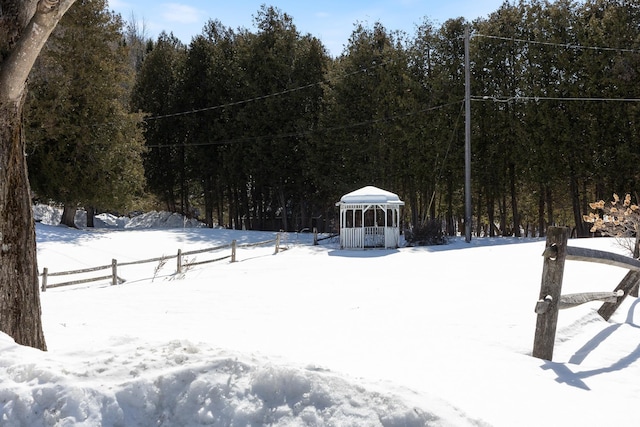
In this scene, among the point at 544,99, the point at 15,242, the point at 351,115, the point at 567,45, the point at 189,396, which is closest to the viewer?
the point at 189,396

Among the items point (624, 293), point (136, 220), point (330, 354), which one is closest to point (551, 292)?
point (330, 354)

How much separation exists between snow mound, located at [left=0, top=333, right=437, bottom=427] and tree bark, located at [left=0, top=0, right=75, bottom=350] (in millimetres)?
1573

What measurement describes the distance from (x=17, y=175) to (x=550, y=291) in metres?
5.40

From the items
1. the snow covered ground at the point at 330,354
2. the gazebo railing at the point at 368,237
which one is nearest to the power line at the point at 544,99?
the gazebo railing at the point at 368,237

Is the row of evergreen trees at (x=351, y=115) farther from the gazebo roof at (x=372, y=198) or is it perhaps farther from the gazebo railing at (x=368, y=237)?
the gazebo railing at (x=368, y=237)

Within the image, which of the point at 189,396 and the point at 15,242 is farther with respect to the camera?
the point at 15,242

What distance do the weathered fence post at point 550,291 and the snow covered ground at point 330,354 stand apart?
0.22m

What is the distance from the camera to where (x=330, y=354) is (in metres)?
6.14

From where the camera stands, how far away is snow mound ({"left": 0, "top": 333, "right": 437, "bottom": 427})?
324 cm

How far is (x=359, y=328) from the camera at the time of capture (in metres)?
7.89

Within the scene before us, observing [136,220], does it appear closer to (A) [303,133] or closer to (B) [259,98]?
(B) [259,98]

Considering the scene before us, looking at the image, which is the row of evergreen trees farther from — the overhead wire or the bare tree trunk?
the bare tree trunk

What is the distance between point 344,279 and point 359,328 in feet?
20.5

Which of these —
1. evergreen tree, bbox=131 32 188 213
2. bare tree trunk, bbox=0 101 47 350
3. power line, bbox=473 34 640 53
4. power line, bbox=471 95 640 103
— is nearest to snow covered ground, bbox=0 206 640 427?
bare tree trunk, bbox=0 101 47 350
